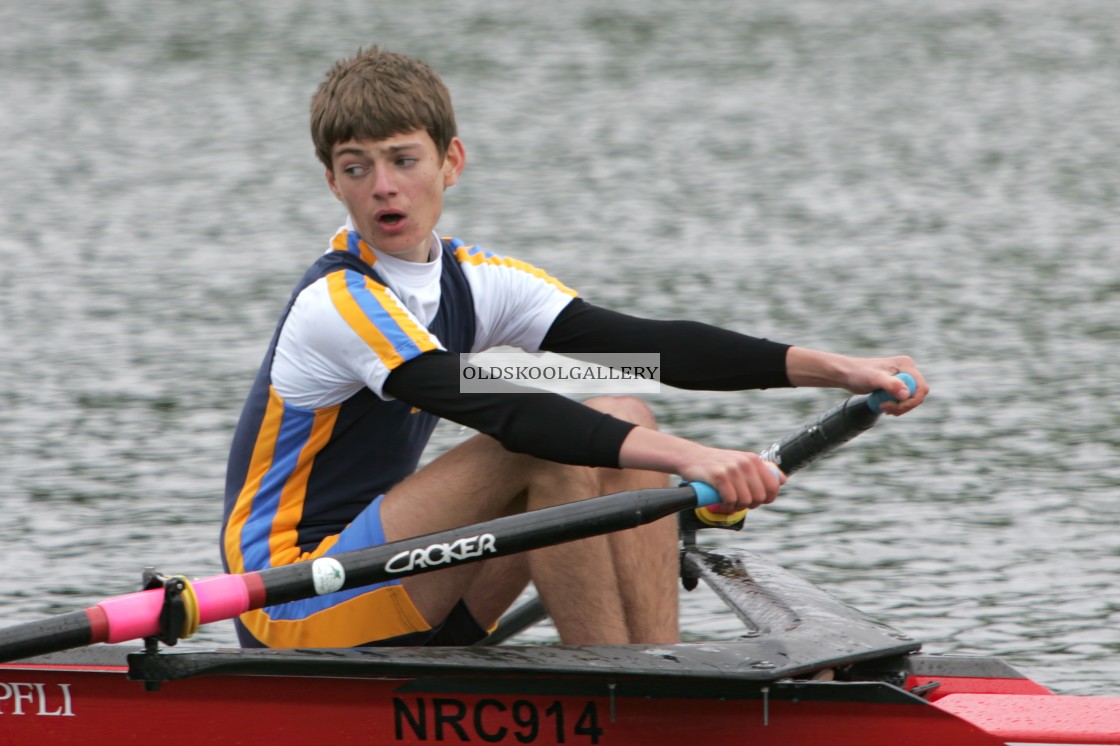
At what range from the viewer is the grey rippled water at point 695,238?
6.65 m

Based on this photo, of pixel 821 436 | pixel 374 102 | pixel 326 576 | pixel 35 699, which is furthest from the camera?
pixel 821 436

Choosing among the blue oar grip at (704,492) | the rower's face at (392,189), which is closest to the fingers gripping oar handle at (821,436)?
the blue oar grip at (704,492)

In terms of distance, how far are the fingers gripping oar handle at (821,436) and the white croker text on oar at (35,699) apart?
1551 mm

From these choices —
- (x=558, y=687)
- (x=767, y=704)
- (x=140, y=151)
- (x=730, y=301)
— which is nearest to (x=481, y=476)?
(x=558, y=687)

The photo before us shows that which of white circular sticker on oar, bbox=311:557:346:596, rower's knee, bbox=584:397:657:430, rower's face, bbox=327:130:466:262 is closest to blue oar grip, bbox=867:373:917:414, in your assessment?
rower's knee, bbox=584:397:657:430

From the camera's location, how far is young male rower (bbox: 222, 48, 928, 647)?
3.78 meters

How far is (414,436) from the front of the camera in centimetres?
421

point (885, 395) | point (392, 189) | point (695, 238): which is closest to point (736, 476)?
point (885, 395)

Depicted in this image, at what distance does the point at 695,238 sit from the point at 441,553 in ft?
29.3

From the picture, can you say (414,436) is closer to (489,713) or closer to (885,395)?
(489,713)

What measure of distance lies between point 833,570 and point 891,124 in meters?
11.2

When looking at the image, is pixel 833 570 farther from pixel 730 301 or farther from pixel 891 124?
pixel 891 124

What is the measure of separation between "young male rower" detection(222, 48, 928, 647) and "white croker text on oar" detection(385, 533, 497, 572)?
23 centimetres

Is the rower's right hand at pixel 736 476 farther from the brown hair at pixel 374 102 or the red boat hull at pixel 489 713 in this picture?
the brown hair at pixel 374 102
